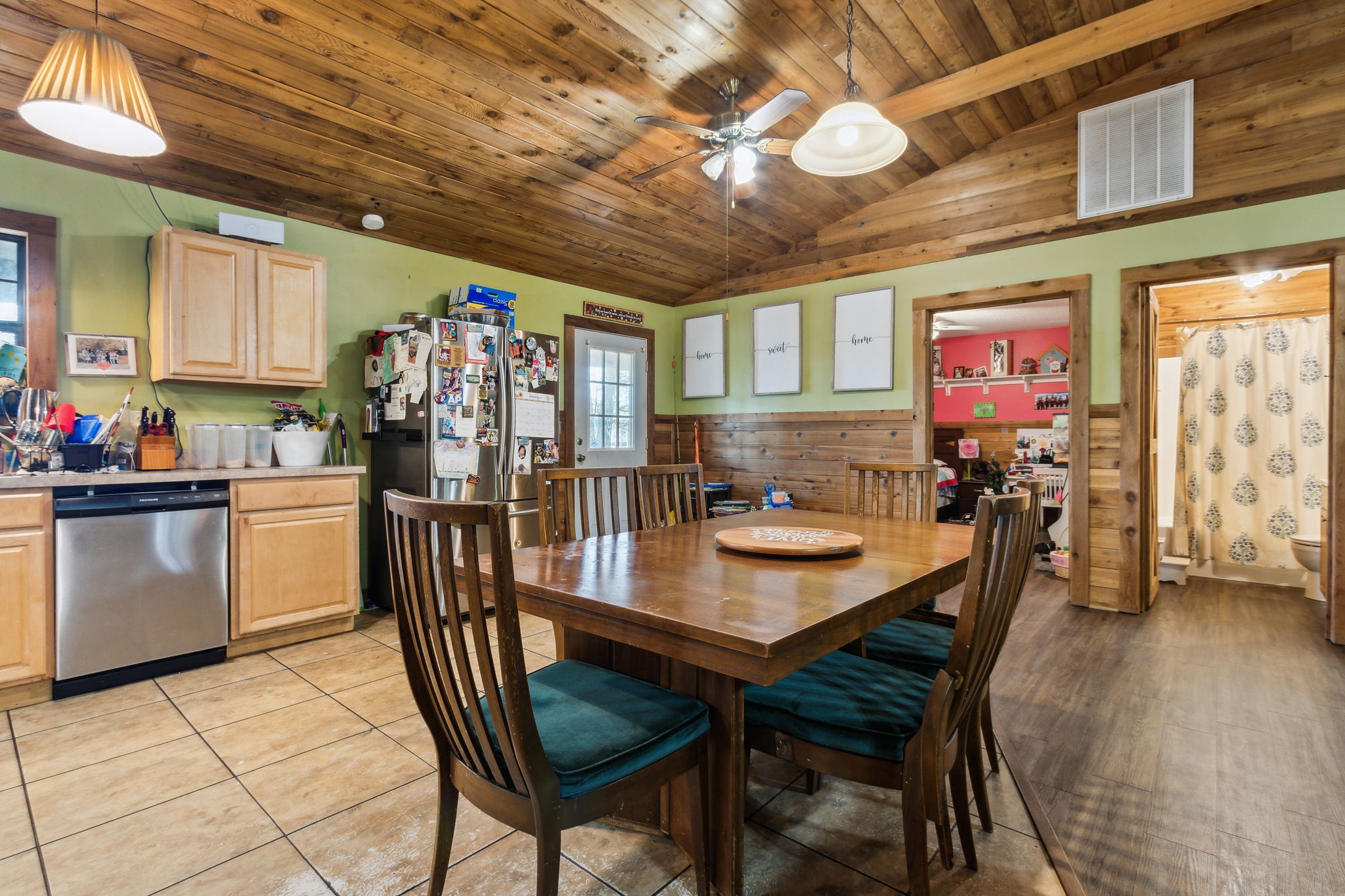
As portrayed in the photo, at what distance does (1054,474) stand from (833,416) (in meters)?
2.49

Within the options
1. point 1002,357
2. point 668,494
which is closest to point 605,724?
point 668,494

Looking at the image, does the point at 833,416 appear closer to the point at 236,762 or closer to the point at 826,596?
the point at 826,596

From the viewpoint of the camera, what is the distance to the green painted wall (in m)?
3.39

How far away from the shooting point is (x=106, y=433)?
2.81 m

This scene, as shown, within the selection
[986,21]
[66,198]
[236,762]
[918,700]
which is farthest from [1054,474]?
[66,198]

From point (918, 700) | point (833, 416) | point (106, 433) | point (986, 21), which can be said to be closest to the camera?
point (918, 700)

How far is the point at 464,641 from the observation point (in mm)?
1029

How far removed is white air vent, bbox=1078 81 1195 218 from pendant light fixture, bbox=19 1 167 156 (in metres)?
4.65

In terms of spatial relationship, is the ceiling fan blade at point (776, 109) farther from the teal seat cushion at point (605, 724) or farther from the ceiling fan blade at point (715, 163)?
the teal seat cushion at point (605, 724)

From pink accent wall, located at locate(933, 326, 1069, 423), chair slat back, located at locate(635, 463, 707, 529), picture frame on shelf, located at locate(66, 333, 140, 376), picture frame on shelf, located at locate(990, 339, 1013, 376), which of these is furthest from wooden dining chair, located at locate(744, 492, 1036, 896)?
picture frame on shelf, located at locate(990, 339, 1013, 376)

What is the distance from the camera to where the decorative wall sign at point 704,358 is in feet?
18.6

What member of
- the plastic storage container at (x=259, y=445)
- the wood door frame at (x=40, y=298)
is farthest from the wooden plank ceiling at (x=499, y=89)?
the plastic storage container at (x=259, y=445)

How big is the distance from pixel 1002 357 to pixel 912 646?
23.6ft

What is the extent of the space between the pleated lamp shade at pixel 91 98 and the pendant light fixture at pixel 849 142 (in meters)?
2.18
